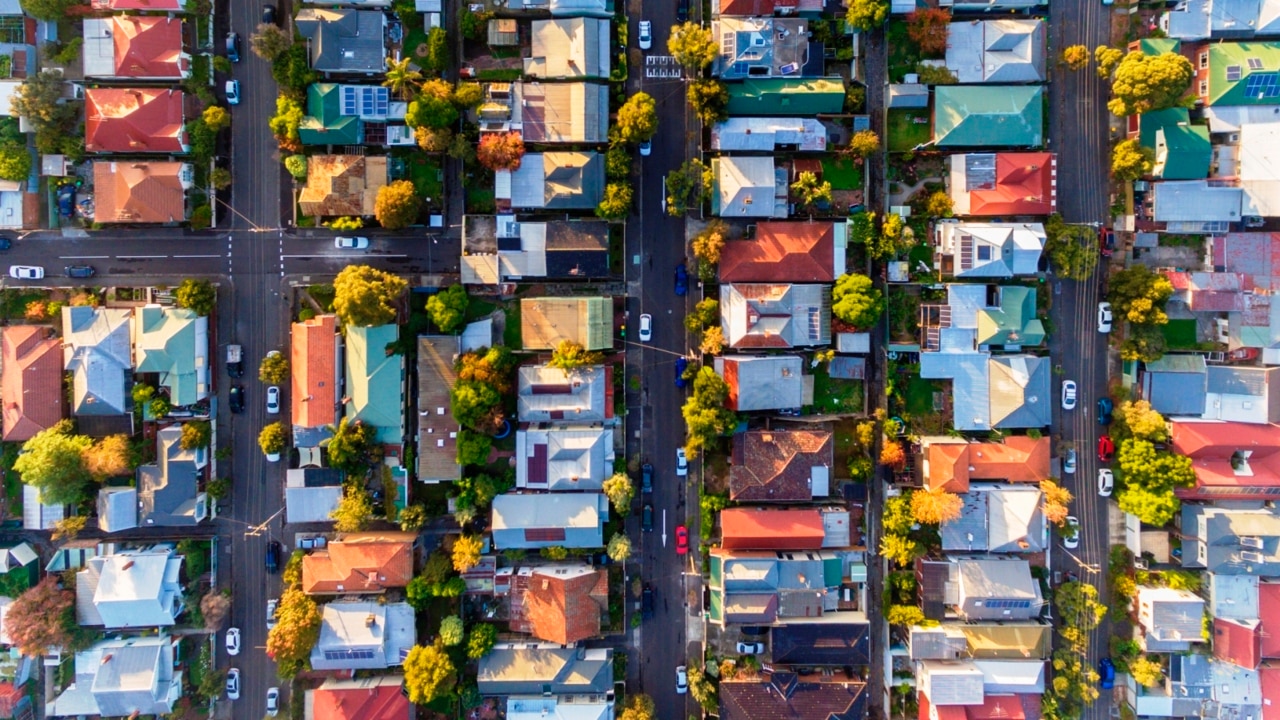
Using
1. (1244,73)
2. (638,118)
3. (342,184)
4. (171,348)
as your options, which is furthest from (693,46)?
(171,348)

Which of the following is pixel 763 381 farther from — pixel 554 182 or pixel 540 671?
pixel 540 671

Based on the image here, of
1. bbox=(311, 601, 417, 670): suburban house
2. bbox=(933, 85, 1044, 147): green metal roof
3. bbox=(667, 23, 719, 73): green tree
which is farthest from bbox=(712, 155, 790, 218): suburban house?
bbox=(311, 601, 417, 670): suburban house

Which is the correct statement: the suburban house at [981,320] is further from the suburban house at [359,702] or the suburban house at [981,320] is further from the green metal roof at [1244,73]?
the suburban house at [359,702]

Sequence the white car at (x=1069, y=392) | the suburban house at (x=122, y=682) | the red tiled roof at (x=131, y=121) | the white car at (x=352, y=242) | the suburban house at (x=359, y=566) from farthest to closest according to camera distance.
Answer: the white car at (x=1069, y=392), the white car at (x=352, y=242), the suburban house at (x=359, y=566), the suburban house at (x=122, y=682), the red tiled roof at (x=131, y=121)

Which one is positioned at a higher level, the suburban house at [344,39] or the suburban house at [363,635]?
the suburban house at [344,39]

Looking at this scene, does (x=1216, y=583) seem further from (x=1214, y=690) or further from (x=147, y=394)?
(x=147, y=394)

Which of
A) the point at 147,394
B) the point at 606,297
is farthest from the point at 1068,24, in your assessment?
the point at 147,394

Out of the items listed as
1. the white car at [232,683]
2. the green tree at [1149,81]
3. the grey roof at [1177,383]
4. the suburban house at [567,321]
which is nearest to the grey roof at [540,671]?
the white car at [232,683]

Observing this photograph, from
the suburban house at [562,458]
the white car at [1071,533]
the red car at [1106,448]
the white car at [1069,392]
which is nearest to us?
the suburban house at [562,458]
